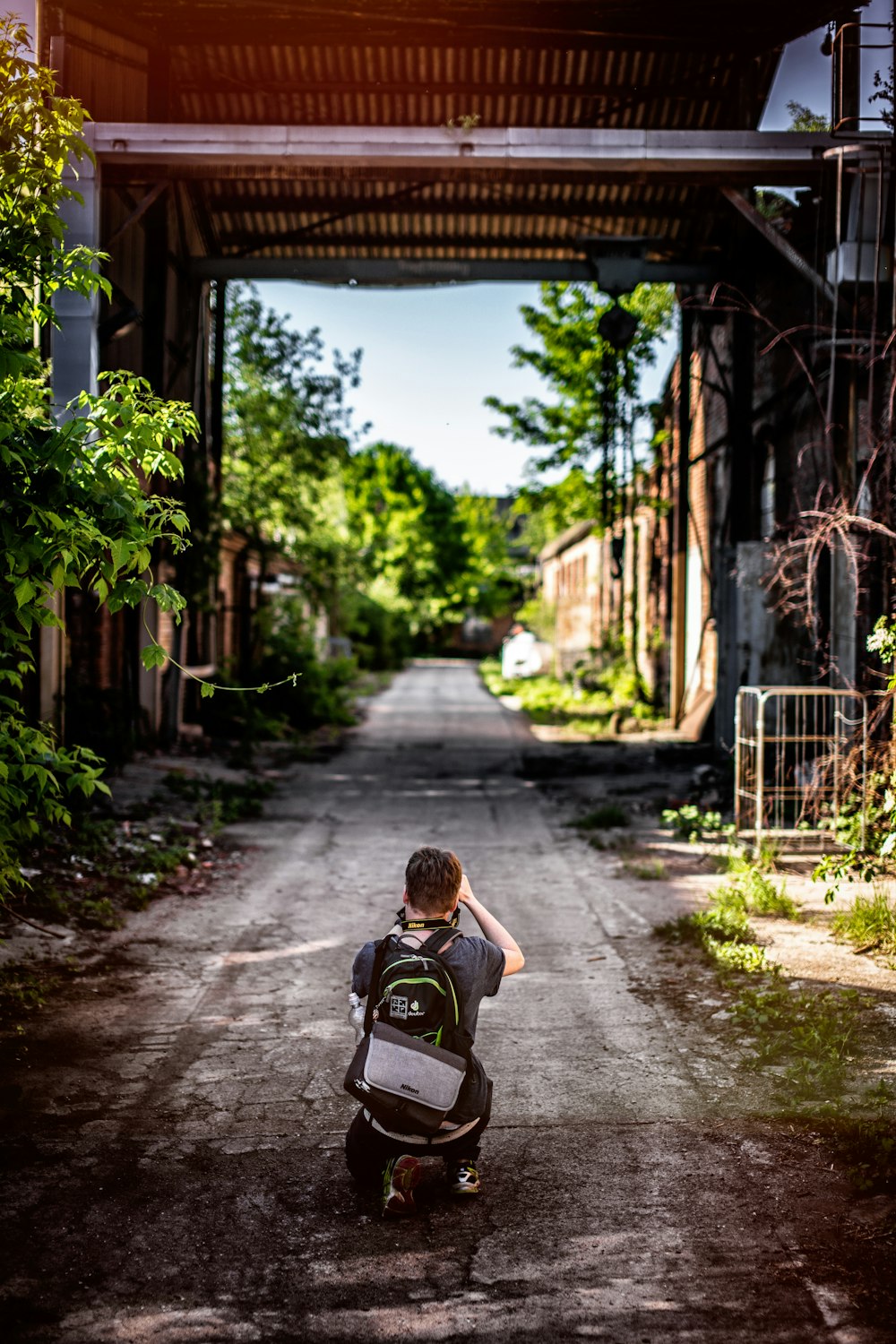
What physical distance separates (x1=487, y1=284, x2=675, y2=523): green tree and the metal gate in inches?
473

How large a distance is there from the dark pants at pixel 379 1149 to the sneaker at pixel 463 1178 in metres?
0.03

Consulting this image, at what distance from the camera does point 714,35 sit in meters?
12.2

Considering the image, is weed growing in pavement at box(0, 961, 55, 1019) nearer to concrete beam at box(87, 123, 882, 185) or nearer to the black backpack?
the black backpack

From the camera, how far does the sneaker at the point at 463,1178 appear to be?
3.76 m

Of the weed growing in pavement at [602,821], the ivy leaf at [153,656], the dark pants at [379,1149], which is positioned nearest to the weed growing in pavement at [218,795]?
the weed growing in pavement at [602,821]

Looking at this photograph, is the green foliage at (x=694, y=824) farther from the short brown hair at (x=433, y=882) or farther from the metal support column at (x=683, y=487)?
the metal support column at (x=683, y=487)

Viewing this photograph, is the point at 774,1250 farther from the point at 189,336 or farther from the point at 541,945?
the point at 189,336

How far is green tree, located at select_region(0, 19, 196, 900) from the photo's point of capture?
415 centimetres

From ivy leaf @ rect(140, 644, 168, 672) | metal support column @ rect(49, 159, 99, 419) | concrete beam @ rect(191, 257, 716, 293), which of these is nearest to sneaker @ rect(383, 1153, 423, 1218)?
ivy leaf @ rect(140, 644, 168, 672)

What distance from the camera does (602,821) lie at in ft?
37.7

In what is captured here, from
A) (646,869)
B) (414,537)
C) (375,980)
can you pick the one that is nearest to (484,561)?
(414,537)

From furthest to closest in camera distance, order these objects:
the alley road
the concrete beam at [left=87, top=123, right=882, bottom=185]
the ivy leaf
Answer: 1. the concrete beam at [left=87, top=123, right=882, bottom=185]
2. the ivy leaf
3. the alley road

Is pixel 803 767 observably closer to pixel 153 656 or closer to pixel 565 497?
pixel 153 656

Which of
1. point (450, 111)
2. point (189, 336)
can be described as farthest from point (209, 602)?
point (450, 111)
